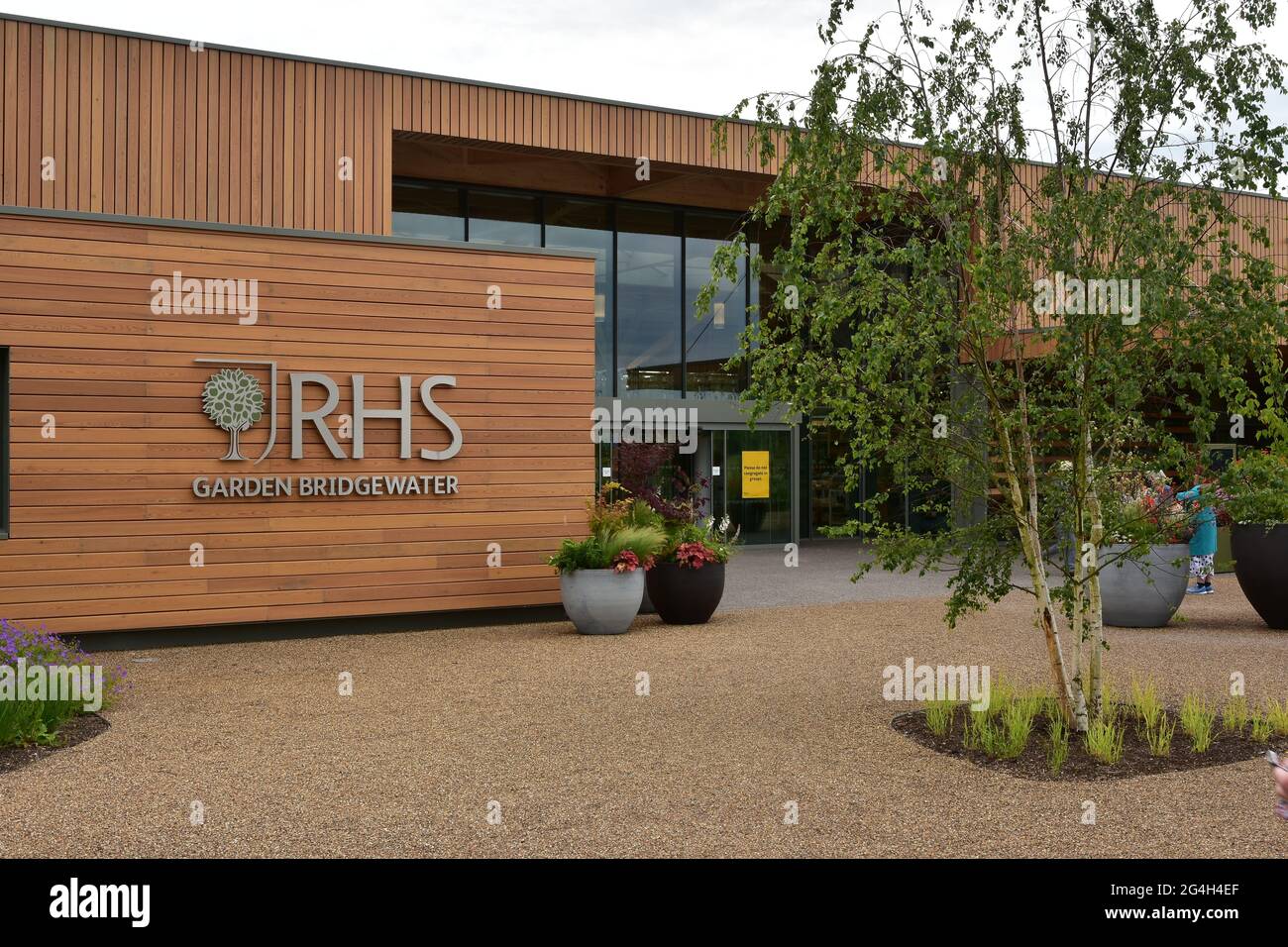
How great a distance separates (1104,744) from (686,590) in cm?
613

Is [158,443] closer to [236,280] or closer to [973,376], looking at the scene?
[236,280]

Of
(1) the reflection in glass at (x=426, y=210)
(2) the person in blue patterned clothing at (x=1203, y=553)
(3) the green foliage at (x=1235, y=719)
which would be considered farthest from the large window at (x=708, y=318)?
(3) the green foliage at (x=1235, y=719)

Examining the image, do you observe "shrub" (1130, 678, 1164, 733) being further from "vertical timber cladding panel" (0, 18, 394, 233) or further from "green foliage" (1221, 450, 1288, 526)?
"vertical timber cladding panel" (0, 18, 394, 233)

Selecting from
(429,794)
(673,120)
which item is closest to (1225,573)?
(673,120)

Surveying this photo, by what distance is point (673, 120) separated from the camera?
18688mm

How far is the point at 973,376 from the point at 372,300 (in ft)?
22.4

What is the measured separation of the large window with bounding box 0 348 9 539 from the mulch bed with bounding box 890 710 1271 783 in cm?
793

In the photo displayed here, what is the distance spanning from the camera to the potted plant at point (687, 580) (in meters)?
12.3

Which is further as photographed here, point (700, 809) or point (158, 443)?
point (158, 443)

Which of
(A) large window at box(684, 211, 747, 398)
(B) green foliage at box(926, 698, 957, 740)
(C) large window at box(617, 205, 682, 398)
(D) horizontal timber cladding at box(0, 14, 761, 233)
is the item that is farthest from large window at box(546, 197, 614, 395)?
(B) green foliage at box(926, 698, 957, 740)

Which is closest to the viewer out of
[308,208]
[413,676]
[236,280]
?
[413,676]

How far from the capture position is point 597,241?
21.2m

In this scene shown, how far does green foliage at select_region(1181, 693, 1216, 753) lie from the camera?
22.0ft

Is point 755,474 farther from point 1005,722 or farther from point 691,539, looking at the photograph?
point 1005,722
